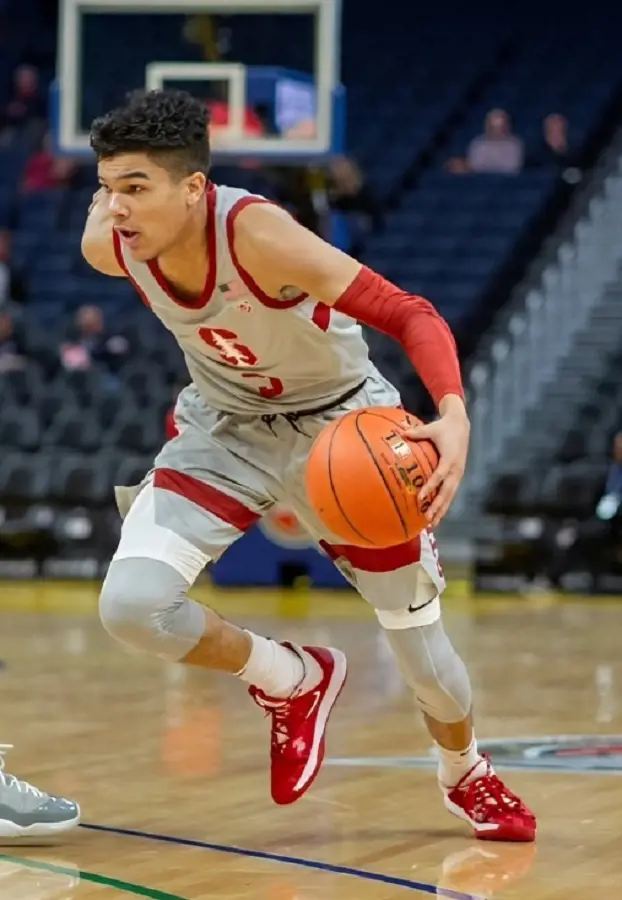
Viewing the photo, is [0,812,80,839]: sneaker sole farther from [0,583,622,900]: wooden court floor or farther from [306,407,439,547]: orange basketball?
[306,407,439,547]: orange basketball

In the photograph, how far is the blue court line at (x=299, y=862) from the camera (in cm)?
372

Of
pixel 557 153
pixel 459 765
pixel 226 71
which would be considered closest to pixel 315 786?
pixel 459 765

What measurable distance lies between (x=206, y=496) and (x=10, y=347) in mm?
10170

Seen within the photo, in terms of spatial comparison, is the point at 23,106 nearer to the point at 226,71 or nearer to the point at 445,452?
the point at 226,71

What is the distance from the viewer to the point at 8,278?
15305 mm

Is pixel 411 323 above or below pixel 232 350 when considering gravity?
above

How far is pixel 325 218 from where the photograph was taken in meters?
13.1

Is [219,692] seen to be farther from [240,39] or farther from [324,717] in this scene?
[240,39]

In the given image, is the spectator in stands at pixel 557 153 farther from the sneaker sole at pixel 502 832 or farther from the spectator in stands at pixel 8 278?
the sneaker sole at pixel 502 832

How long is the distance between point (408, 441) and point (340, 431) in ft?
0.52

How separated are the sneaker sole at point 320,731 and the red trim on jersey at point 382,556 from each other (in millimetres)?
429

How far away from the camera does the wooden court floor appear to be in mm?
3848

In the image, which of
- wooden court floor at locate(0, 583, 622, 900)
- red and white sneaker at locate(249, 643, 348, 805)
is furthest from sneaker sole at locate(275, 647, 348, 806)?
wooden court floor at locate(0, 583, 622, 900)

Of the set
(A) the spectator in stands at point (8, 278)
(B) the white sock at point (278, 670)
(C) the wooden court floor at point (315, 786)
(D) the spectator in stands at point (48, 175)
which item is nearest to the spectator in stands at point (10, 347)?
(A) the spectator in stands at point (8, 278)
